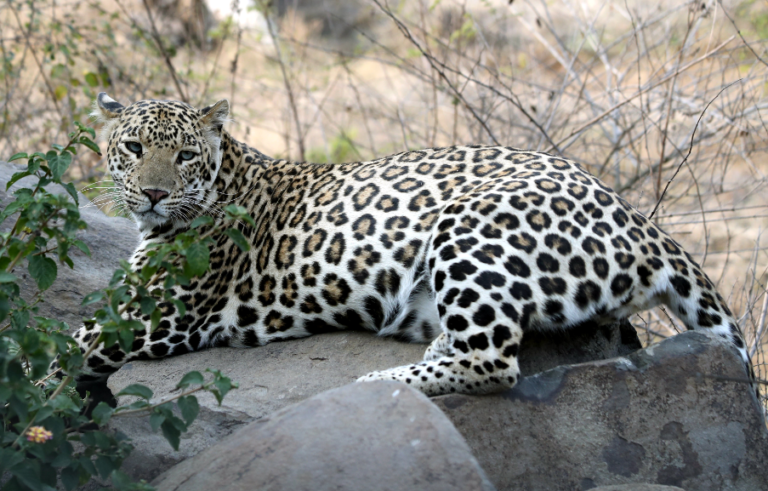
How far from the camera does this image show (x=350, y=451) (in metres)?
3.24

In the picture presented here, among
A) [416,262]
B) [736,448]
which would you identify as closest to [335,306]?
[416,262]

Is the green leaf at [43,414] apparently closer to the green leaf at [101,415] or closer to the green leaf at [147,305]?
the green leaf at [101,415]

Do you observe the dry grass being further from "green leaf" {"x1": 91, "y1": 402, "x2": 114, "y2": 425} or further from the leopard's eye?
"green leaf" {"x1": 91, "y1": 402, "x2": 114, "y2": 425}

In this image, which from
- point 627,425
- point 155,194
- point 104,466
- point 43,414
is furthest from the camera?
point 155,194

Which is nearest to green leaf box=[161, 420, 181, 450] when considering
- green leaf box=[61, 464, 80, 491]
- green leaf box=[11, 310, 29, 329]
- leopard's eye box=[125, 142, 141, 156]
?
green leaf box=[61, 464, 80, 491]

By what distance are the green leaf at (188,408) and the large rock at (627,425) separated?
1398mm

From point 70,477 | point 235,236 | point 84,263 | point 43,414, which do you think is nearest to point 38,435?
point 43,414

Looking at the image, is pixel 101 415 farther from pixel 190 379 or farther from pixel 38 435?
pixel 190 379

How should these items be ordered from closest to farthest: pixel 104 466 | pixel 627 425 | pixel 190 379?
pixel 104 466 < pixel 190 379 < pixel 627 425

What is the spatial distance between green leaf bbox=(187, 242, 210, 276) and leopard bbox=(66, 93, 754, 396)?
1.20 m

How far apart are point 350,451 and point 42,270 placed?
166 centimetres

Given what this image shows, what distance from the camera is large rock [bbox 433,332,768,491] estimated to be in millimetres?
4070

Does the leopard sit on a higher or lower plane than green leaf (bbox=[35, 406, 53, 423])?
higher

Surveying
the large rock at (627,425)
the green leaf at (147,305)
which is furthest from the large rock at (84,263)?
the large rock at (627,425)
